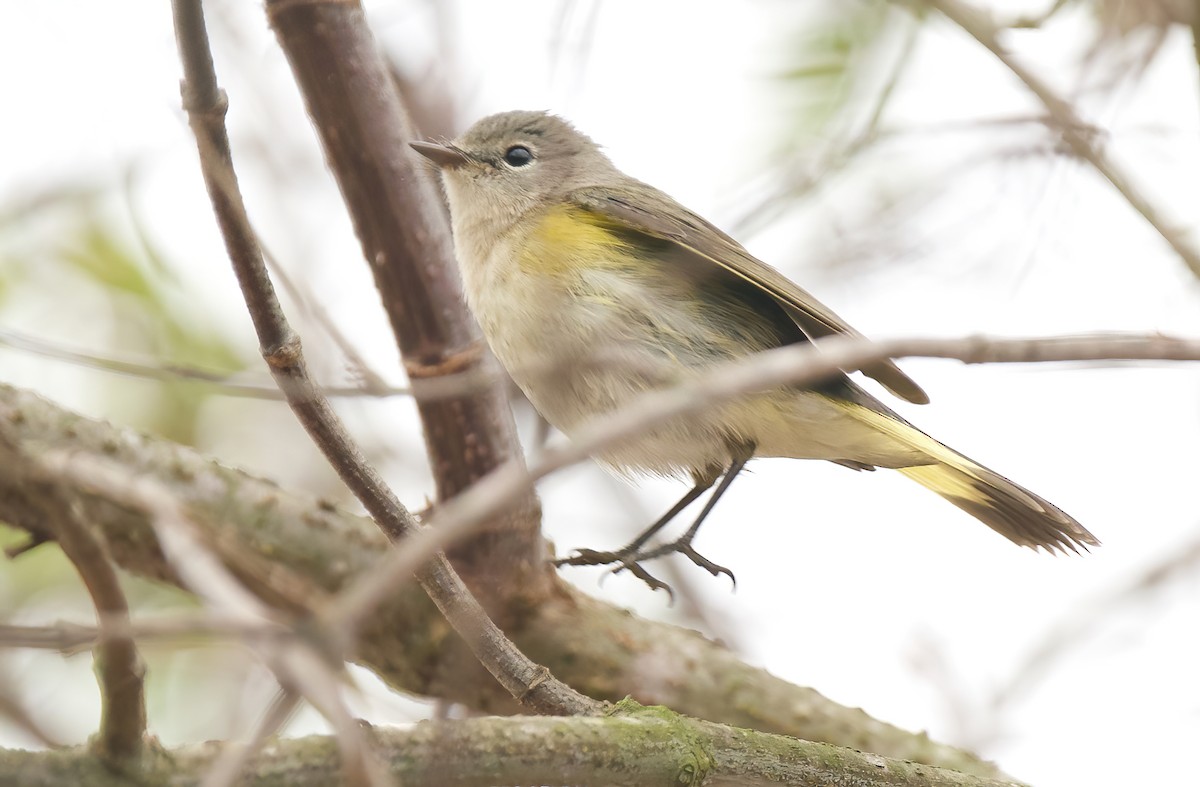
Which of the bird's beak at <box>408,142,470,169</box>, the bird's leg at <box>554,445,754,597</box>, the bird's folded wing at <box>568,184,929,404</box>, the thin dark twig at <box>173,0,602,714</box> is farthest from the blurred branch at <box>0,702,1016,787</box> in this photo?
the bird's beak at <box>408,142,470,169</box>

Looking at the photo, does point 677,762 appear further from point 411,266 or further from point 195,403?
point 195,403

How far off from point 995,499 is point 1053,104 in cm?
93

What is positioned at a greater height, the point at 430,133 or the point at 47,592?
the point at 430,133

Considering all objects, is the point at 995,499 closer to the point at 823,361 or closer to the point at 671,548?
the point at 671,548

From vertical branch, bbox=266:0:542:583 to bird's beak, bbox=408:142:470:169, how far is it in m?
0.24

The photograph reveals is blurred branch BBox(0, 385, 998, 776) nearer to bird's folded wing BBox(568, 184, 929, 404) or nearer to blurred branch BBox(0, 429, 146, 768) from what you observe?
bird's folded wing BBox(568, 184, 929, 404)

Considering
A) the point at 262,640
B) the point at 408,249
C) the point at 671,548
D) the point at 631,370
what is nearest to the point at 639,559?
the point at 671,548

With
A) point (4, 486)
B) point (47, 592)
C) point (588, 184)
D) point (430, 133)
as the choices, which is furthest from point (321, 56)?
point (47, 592)

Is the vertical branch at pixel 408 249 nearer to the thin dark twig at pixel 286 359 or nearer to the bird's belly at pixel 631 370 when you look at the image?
the bird's belly at pixel 631 370

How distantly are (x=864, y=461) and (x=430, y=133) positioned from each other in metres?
1.80

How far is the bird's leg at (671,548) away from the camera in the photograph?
2418mm

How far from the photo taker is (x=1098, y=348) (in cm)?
105

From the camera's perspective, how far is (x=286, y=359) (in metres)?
1.52

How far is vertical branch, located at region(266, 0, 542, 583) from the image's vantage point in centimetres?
236
